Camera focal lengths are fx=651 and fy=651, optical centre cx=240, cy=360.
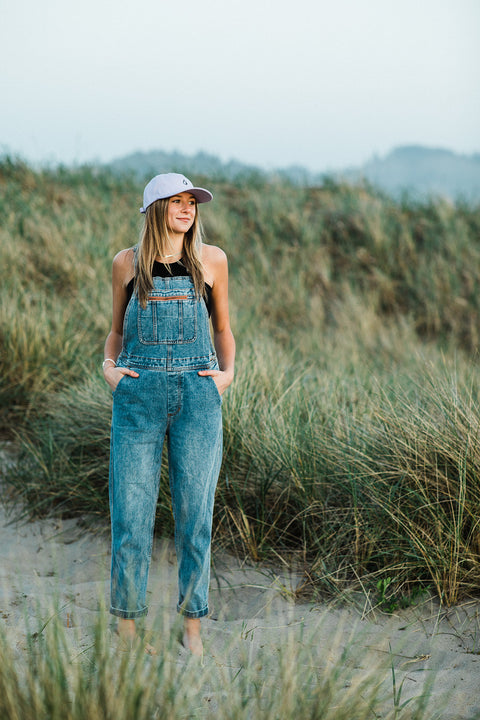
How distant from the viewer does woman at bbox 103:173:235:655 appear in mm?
2467

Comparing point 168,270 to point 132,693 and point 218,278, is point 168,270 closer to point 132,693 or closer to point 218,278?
point 218,278

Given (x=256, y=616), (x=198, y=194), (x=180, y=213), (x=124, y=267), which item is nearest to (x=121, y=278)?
(x=124, y=267)

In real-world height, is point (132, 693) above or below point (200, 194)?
below

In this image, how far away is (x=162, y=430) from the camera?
252 cm

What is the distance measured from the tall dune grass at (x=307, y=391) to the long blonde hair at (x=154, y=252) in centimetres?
132

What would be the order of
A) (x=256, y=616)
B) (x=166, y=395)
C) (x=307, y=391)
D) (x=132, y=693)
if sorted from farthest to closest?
(x=307, y=391), (x=256, y=616), (x=166, y=395), (x=132, y=693)

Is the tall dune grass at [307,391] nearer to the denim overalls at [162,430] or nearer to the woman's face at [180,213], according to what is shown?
the denim overalls at [162,430]

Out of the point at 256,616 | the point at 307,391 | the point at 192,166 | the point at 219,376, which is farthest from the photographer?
the point at 192,166

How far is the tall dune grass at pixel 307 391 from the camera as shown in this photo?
3172 millimetres

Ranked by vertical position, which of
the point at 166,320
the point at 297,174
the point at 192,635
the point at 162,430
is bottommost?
the point at 192,635

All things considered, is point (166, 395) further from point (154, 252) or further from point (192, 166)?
point (192, 166)

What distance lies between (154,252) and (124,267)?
6.8 inches

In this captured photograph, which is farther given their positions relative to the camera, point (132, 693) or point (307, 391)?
point (307, 391)

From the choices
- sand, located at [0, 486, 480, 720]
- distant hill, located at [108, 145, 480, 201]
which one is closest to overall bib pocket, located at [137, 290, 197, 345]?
sand, located at [0, 486, 480, 720]
